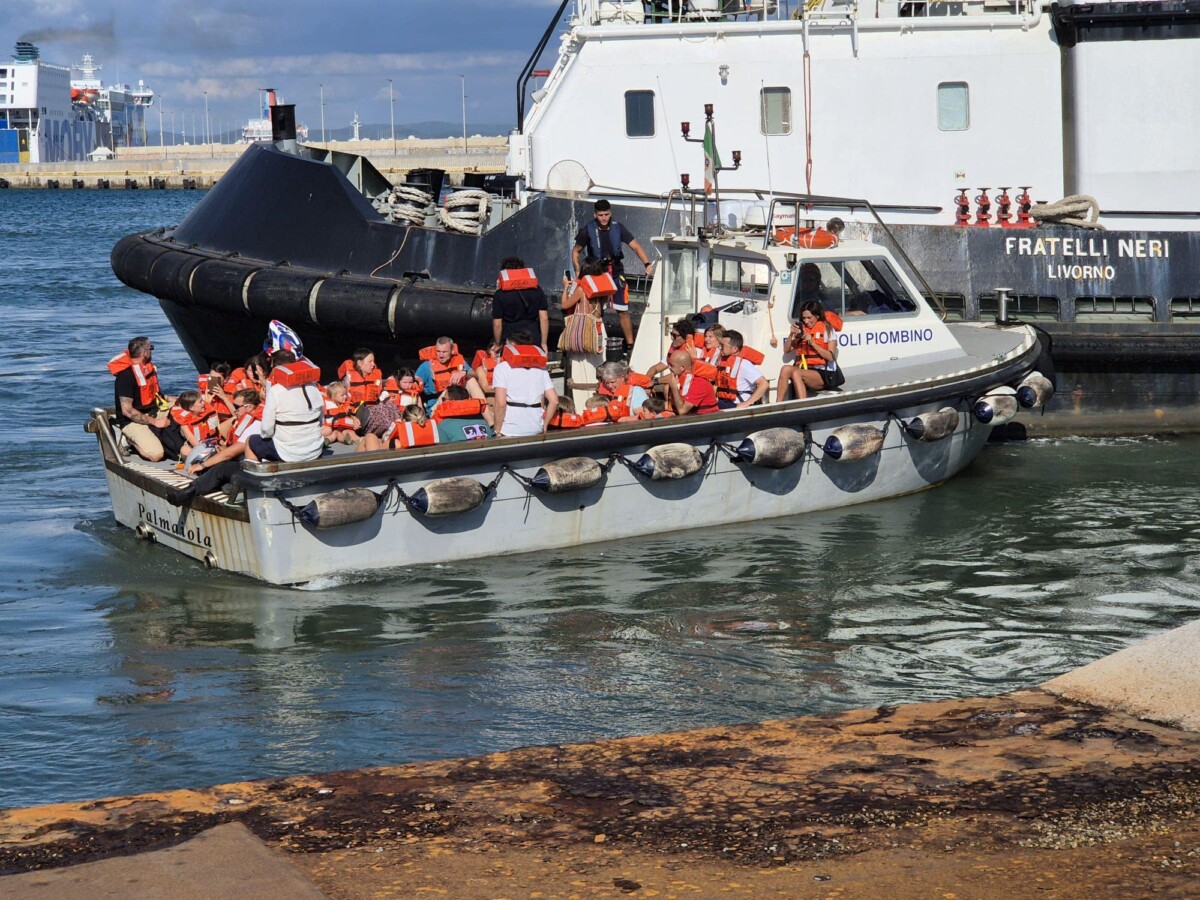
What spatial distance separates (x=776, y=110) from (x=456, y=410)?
5.52 metres

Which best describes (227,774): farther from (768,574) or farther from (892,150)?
(892,150)

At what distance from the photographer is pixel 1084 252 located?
12000 millimetres

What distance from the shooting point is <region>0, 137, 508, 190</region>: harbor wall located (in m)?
108

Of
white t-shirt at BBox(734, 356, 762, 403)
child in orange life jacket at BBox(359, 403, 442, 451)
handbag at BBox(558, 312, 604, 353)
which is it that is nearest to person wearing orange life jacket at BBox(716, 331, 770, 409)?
white t-shirt at BBox(734, 356, 762, 403)

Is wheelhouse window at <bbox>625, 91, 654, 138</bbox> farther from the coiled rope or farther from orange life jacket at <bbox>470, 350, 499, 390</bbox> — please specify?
orange life jacket at <bbox>470, 350, 499, 390</bbox>

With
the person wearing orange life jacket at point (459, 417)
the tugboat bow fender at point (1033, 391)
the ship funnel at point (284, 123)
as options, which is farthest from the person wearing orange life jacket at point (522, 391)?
the ship funnel at point (284, 123)

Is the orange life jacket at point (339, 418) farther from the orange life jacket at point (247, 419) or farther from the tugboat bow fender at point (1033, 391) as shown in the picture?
the tugboat bow fender at point (1033, 391)

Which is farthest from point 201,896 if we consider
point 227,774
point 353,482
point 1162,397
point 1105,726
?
point 1162,397

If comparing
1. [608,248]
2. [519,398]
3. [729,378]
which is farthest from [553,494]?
[608,248]

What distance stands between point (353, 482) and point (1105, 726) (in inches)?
178

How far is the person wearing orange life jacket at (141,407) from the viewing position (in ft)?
32.1

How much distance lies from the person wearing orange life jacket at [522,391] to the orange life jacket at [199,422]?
6.57ft

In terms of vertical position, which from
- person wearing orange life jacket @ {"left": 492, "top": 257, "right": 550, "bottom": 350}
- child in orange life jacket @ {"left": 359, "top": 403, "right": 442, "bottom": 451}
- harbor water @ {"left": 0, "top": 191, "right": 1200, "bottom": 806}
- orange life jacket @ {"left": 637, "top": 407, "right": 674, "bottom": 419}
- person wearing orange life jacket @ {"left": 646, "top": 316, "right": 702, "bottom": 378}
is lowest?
harbor water @ {"left": 0, "top": 191, "right": 1200, "bottom": 806}

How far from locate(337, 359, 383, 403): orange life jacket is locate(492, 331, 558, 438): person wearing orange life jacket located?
54.5 inches
